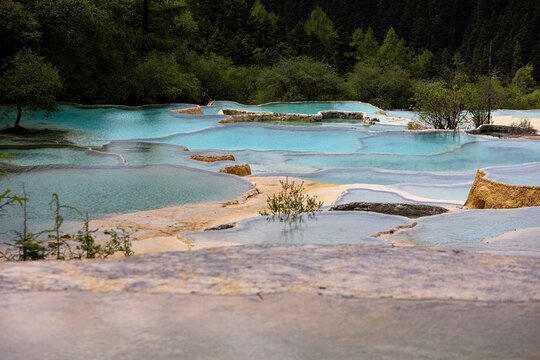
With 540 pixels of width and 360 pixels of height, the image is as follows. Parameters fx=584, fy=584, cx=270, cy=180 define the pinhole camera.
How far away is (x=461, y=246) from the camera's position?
3145mm

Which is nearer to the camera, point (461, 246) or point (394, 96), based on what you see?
point (461, 246)

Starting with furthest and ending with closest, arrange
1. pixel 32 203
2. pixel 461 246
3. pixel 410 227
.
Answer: pixel 32 203 < pixel 410 227 < pixel 461 246

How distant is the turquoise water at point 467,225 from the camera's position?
3881mm

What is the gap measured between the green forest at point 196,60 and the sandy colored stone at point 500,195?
25.5 feet

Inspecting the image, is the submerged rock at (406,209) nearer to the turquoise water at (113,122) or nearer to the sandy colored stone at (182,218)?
the sandy colored stone at (182,218)

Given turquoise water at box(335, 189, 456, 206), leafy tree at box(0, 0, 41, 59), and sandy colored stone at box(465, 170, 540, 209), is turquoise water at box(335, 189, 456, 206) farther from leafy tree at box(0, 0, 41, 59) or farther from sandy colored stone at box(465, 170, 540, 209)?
leafy tree at box(0, 0, 41, 59)

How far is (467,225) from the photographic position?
167 inches

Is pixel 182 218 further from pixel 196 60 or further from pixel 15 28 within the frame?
pixel 196 60

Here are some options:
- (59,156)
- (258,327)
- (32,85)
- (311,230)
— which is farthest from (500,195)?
(32,85)

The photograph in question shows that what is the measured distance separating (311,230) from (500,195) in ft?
8.03

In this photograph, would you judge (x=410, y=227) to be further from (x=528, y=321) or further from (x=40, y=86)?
(x=40, y=86)

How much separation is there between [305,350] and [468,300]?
543 millimetres

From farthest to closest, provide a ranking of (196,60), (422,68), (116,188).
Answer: (422,68)
(196,60)
(116,188)

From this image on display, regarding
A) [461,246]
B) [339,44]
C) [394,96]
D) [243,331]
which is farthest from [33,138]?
[339,44]
